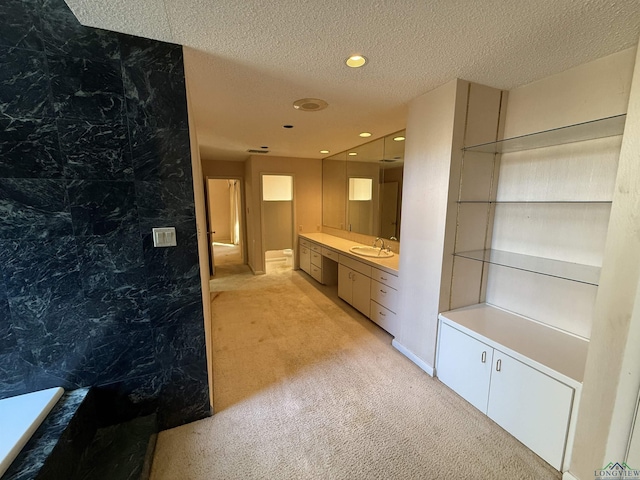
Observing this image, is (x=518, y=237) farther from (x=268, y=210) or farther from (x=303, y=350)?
(x=268, y=210)

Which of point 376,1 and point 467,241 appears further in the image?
point 467,241

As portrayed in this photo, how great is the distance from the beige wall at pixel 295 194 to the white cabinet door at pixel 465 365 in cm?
390

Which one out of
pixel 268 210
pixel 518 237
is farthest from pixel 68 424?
pixel 268 210

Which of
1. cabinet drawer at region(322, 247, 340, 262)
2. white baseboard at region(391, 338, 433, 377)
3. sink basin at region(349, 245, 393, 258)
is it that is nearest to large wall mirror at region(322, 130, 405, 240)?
sink basin at region(349, 245, 393, 258)

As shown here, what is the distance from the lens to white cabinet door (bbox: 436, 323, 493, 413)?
73.9 inches

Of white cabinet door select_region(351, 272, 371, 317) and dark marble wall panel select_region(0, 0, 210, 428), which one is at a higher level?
dark marble wall panel select_region(0, 0, 210, 428)

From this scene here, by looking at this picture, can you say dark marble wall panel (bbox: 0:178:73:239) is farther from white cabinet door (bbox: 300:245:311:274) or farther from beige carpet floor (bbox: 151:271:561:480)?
white cabinet door (bbox: 300:245:311:274)

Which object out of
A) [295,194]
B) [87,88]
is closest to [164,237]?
[87,88]

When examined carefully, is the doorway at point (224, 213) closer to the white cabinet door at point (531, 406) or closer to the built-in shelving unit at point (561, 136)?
the built-in shelving unit at point (561, 136)

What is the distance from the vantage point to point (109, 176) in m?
1.48

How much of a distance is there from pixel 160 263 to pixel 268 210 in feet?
13.2

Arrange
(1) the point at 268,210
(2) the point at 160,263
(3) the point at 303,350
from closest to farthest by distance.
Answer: (2) the point at 160,263 < (3) the point at 303,350 < (1) the point at 268,210

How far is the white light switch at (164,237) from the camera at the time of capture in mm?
1587

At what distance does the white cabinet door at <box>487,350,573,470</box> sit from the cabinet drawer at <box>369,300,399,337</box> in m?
1.09
